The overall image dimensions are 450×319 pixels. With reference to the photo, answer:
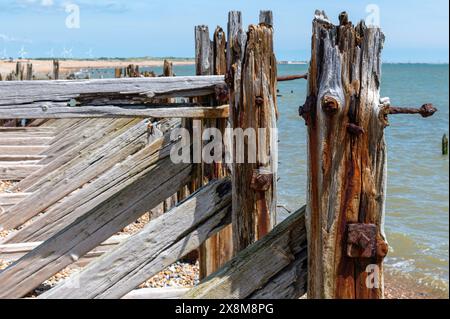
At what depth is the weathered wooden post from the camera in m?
3.83

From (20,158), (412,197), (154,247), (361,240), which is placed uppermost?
(361,240)

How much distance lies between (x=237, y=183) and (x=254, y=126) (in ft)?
1.03

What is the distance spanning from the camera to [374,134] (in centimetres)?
230

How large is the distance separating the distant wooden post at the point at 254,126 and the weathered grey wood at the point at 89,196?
0.72m

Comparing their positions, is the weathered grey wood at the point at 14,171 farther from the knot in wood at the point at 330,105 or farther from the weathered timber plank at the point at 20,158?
the knot in wood at the point at 330,105

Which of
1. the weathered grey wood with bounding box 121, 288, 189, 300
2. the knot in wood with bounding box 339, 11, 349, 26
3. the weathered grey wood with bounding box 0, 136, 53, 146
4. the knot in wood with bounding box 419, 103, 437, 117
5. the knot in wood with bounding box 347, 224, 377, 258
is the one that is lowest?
the weathered grey wood with bounding box 121, 288, 189, 300

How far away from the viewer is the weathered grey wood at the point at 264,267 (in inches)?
103

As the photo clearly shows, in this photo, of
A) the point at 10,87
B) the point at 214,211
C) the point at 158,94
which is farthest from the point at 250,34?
the point at 10,87

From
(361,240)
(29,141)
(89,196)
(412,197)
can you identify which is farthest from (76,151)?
(412,197)

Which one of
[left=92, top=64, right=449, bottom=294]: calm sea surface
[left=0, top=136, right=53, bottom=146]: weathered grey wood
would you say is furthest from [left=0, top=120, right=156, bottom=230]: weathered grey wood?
[left=0, top=136, right=53, bottom=146]: weathered grey wood

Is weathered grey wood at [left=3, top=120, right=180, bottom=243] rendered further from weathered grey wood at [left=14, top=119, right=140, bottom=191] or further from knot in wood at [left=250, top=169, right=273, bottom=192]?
weathered grey wood at [left=14, top=119, right=140, bottom=191]

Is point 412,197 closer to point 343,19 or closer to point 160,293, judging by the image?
point 160,293

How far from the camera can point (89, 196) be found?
181 inches
